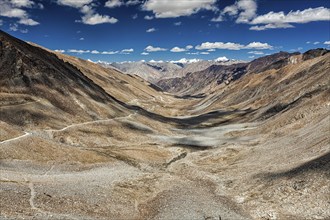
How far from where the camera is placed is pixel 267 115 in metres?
130

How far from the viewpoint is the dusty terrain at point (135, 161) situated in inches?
1650

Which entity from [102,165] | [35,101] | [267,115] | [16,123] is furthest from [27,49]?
[267,115]

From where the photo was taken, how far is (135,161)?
72.2m

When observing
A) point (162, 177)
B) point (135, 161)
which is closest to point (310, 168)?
point (162, 177)

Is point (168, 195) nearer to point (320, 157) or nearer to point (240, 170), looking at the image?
point (240, 170)

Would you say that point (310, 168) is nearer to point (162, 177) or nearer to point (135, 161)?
point (162, 177)

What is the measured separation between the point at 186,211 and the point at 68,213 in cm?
1404

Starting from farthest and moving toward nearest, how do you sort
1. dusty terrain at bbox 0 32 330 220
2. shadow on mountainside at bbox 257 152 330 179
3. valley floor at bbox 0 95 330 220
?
shadow on mountainside at bbox 257 152 330 179 → dusty terrain at bbox 0 32 330 220 → valley floor at bbox 0 95 330 220

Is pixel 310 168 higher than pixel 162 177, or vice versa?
pixel 310 168

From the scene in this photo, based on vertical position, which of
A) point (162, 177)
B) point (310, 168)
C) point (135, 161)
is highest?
point (310, 168)

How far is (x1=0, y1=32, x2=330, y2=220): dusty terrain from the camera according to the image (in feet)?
137

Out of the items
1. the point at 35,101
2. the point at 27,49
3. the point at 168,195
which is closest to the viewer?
the point at 168,195

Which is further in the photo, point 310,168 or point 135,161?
point 135,161

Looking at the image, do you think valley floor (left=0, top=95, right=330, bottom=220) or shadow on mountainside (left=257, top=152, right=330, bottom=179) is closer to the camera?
valley floor (left=0, top=95, right=330, bottom=220)
